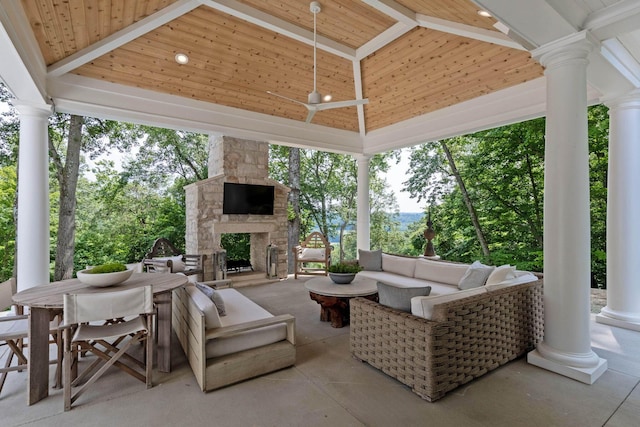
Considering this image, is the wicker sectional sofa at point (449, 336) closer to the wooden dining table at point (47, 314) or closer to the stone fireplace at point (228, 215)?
the wooden dining table at point (47, 314)

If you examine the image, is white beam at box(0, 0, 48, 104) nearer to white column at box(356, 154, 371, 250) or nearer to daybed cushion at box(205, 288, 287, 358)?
daybed cushion at box(205, 288, 287, 358)

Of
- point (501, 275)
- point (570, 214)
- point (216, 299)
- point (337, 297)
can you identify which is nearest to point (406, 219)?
point (501, 275)

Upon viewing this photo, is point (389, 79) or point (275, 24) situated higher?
point (275, 24)

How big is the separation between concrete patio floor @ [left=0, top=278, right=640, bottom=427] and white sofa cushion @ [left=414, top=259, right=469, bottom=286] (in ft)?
5.30

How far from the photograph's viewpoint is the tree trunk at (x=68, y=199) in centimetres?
706

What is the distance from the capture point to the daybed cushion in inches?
103

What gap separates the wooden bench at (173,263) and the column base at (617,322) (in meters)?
6.16

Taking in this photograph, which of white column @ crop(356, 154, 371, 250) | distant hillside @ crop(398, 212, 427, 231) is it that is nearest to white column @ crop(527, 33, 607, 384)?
white column @ crop(356, 154, 371, 250)

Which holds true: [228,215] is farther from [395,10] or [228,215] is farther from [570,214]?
[570,214]

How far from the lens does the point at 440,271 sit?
476cm

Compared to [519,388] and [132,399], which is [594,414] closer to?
[519,388]

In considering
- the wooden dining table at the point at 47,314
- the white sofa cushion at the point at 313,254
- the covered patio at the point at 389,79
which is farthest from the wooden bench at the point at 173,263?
the white sofa cushion at the point at 313,254

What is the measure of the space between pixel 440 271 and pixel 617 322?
2198 mm

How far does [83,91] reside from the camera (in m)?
4.55
